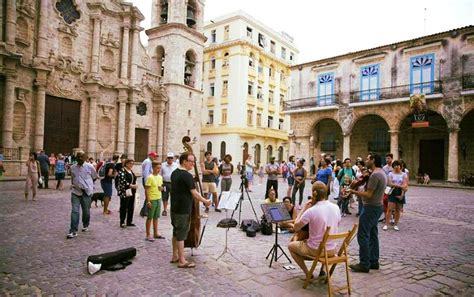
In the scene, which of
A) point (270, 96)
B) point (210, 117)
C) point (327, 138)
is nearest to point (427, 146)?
point (327, 138)

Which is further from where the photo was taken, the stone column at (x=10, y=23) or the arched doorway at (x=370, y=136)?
the arched doorway at (x=370, y=136)

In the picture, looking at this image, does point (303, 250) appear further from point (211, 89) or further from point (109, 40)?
point (211, 89)

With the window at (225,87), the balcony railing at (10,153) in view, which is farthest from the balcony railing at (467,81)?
the balcony railing at (10,153)

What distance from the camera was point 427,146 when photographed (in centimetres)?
2620

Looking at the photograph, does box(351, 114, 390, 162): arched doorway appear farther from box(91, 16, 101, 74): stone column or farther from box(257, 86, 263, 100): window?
box(91, 16, 101, 74): stone column

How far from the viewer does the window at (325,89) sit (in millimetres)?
27922

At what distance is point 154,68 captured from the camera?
30797 millimetres

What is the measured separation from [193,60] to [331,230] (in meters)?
29.5

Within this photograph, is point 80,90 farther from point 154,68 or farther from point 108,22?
point 154,68

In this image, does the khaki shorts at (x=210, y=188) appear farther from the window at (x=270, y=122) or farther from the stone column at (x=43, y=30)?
the window at (x=270, y=122)

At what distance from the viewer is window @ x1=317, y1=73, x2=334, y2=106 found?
27922 millimetres

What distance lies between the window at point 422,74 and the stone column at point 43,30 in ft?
86.5

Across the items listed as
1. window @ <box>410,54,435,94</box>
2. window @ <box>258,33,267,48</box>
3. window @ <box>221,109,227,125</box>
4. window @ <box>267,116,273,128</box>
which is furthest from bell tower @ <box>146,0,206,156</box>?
window @ <box>410,54,435,94</box>

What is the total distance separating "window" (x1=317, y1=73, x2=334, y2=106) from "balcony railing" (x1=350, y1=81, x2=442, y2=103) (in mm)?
2033
